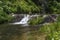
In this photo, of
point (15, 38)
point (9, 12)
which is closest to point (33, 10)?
point (9, 12)

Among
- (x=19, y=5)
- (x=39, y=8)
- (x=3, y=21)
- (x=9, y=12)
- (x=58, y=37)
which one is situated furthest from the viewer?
(x=39, y=8)

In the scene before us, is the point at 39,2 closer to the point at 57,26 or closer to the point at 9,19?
the point at 9,19

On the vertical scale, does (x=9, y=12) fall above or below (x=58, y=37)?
below

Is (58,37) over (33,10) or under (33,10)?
over

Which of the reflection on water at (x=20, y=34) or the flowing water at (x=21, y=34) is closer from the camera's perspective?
the flowing water at (x=21, y=34)

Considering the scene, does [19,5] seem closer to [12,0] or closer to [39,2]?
[12,0]

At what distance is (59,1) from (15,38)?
39.9 meters

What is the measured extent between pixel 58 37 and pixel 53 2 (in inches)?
1661

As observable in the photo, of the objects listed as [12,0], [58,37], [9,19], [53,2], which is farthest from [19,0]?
[58,37]

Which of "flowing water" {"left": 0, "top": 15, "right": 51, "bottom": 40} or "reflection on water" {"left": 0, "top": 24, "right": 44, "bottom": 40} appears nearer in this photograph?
"flowing water" {"left": 0, "top": 15, "right": 51, "bottom": 40}

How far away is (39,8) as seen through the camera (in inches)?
2062

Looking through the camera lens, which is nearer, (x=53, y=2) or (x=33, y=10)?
(x=33, y=10)

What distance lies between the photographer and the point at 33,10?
4934 cm

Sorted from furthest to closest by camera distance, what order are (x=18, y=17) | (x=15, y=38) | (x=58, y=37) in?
(x=18, y=17)
(x=15, y=38)
(x=58, y=37)
